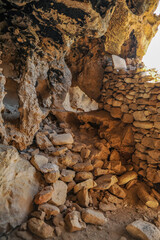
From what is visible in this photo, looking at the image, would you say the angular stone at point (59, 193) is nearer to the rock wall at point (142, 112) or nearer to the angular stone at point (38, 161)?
the angular stone at point (38, 161)

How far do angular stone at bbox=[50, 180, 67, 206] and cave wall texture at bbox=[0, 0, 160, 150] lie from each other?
781 millimetres

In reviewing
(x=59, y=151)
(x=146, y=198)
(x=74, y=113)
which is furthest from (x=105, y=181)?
(x=74, y=113)

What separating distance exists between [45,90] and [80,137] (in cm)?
125

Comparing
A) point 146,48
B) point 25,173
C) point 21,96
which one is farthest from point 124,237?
point 146,48

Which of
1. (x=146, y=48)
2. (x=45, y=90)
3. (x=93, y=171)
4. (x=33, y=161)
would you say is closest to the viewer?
(x=33, y=161)

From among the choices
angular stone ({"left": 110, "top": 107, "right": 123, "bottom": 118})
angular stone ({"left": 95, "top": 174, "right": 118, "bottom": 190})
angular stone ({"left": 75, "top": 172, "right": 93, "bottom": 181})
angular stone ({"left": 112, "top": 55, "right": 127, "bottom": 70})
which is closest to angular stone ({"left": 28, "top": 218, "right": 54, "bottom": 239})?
angular stone ({"left": 75, "top": 172, "right": 93, "bottom": 181})

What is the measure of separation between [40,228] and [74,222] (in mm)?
395

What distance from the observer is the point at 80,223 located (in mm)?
1746

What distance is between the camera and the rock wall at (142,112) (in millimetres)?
2543

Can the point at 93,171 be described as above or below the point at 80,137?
below

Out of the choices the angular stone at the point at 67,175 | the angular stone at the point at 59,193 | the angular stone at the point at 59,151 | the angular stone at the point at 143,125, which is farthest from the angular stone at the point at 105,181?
the angular stone at the point at 143,125

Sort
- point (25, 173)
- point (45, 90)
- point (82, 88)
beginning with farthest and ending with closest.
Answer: point (82, 88) < point (45, 90) < point (25, 173)

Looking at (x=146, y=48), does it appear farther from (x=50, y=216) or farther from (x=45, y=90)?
(x=50, y=216)

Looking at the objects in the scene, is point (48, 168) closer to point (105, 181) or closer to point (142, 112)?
point (105, 181)
